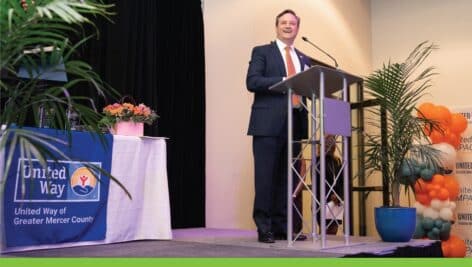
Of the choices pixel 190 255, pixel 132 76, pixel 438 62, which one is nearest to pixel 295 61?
pixel 190 255

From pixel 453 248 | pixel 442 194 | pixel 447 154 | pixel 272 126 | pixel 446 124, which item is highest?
pixel 446 124

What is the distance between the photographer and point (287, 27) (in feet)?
11.2

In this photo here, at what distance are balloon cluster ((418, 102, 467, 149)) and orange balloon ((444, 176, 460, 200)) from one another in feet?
1.21

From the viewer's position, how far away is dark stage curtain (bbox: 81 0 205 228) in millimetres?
4688

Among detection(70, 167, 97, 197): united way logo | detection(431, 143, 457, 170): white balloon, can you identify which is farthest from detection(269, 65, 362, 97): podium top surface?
detection(431, 143, 457, 170): white balloon

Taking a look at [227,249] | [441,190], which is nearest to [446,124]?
[441,190]

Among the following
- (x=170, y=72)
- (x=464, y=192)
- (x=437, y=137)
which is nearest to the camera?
(x=170, y=72)

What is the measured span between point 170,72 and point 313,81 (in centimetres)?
240

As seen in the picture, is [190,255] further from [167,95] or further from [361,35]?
[361,35]

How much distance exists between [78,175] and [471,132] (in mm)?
4335

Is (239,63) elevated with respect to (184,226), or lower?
elevated

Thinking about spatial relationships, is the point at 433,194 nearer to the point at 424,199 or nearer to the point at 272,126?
the point at 424,199

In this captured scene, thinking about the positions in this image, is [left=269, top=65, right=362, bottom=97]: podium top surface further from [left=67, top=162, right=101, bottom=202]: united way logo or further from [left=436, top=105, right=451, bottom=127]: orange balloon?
[left=436, top=105, right=451, bottom=127]: orange balloon

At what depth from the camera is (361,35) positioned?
753 centimetres
